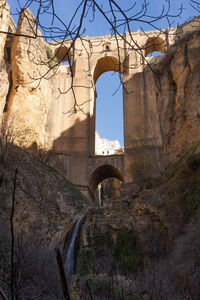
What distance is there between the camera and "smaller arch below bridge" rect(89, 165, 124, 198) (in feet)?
66.3

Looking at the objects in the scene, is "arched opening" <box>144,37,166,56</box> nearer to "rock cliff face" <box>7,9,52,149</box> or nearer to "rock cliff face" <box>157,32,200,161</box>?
"rock cliff face" <box>157,32,200,161</box>

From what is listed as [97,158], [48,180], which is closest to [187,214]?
[48,180]

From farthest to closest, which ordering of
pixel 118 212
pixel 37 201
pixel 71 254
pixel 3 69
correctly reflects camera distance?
1. pixel 3 69
2. pixel 37 201
3. pixel 118 212
4. pixel 71 254

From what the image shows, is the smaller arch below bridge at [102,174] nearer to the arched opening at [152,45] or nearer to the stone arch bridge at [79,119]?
the stone arch bridge at [79,119]

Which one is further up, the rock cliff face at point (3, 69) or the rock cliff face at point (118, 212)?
the rock cliff face at point (3, 69)

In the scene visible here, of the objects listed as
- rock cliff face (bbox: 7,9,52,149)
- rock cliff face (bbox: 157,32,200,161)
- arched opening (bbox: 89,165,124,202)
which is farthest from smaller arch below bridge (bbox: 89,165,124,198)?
rock cliff face (bbox: 157,32,200,161)

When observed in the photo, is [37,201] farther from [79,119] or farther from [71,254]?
[79,119]

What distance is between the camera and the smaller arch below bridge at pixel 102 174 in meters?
20.2

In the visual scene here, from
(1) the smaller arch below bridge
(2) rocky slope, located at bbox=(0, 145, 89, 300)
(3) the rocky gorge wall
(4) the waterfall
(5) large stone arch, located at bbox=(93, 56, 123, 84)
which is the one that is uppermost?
(5) large stone arch, located at bbox=(93, 56, 123, 84)

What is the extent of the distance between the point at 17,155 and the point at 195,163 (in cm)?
883

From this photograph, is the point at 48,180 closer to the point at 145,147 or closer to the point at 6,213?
the point at 6,213

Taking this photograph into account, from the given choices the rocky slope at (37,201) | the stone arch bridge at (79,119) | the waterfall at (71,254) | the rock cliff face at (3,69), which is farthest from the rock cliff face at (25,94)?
the waterfall at (71,254)

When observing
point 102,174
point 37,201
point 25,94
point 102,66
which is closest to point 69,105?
point 25,94

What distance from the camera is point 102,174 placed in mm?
21406
